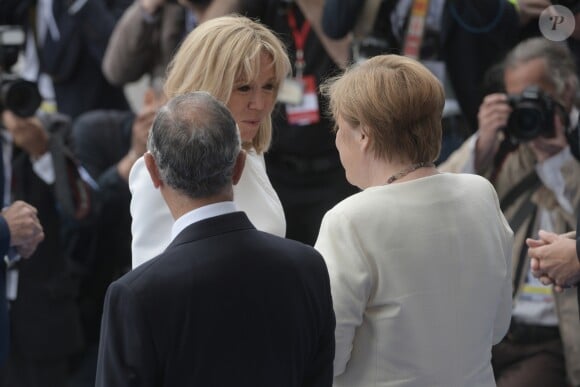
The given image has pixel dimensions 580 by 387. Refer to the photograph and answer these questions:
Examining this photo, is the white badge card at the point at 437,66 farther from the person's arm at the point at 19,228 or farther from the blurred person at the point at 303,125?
the person's arm at the point at 19,228

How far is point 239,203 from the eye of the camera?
2.73 meters

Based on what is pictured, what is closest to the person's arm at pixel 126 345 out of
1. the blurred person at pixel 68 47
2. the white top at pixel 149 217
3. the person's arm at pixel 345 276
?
the person's arm at pixel 345 276

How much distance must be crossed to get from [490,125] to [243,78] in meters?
1.30

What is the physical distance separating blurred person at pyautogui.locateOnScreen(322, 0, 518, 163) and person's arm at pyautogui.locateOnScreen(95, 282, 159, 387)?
2391 mm

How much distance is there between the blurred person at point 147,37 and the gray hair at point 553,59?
155cm

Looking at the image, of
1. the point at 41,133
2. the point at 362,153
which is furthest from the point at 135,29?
the point at 362,153

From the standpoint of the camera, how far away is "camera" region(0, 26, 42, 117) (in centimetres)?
396

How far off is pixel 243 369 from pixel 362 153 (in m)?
0.60

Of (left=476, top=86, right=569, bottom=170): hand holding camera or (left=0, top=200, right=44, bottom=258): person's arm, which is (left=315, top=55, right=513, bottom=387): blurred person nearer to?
(left=476, top=86, right=569, bottom=170): hand holding camera

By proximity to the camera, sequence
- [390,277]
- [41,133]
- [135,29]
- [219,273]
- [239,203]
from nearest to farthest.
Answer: [219,273], [390,277], [239,203], [41,133], [135,29]

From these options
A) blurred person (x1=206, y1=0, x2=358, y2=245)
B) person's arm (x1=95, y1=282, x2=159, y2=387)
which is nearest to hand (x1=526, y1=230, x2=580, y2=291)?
person's arm (x1=95, y1=282, x2=159, y2=387)

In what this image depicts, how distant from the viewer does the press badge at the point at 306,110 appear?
173 inches

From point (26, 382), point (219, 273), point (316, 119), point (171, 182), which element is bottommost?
point (26, 382)

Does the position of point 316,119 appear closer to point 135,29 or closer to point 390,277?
point 135,29
